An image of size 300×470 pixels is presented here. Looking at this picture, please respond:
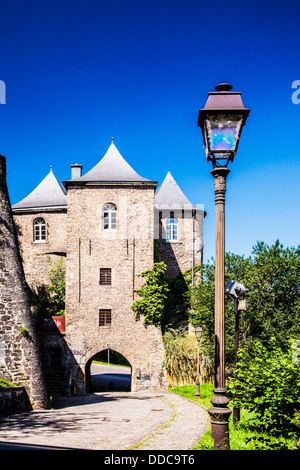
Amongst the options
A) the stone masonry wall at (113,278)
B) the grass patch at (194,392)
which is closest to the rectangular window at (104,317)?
the stone masonry wall at (113,278)

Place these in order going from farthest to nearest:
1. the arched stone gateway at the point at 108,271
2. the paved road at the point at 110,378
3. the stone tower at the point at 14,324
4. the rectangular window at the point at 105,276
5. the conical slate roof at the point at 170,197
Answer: the conical slate roof at the point at 170,197
the paved road at the point at 110,378
the rectangular window at the point at 105,276
the arched stone gateway at the point at 108,271
the stone tower at the point at 14,324

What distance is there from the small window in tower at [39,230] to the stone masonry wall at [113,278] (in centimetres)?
485

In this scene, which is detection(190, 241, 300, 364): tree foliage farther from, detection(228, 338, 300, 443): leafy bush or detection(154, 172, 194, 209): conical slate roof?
detection(228, 338, 300, 443): leafy bush

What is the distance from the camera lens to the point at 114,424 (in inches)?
572

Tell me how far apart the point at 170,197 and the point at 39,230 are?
30.7ft

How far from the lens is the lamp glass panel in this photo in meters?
5.52

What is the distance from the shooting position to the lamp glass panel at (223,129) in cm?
552

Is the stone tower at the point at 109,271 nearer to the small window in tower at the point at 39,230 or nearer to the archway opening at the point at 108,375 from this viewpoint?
the archway opening at the point at 108,375

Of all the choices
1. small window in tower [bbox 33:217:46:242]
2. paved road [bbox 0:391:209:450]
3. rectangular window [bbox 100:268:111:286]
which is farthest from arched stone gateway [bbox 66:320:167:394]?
small window in tower [bbox 33:217:46:242]

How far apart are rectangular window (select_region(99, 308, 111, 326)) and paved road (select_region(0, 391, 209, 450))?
4.80 meters

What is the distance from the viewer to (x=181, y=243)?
3147cm

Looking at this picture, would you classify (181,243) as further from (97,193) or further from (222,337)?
(222,337)
